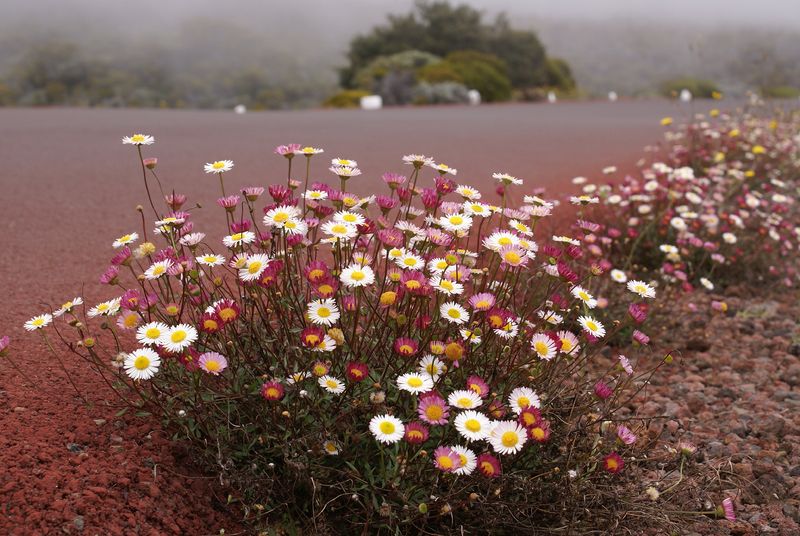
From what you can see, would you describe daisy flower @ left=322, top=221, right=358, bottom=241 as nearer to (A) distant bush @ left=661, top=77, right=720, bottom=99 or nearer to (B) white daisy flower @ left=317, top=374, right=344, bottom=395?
(B) white daisy flower @ left=317, top=374, right=344, bottom=395

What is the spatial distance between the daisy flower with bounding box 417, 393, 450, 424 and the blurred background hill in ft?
25.0

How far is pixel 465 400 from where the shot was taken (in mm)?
2051

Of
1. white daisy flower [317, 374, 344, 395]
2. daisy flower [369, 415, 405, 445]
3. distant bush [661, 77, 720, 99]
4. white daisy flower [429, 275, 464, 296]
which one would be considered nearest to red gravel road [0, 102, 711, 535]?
white daisy flower [317, 374, 344, 395]

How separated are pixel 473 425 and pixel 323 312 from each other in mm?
545

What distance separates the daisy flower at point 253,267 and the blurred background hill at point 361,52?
7.54 m

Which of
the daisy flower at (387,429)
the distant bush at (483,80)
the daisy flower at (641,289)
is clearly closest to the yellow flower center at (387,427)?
the daisy flower at (387,429)

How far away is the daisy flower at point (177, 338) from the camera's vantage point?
1.98m

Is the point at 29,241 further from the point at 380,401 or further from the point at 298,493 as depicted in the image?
the point at 380,401

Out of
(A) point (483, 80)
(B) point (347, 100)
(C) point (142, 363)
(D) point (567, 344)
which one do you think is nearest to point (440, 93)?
(B) point (347, 100)

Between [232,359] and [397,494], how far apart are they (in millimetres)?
710

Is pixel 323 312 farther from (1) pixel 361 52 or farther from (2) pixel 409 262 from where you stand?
(1) pixel 361 52

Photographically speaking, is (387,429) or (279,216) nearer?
(387,429)

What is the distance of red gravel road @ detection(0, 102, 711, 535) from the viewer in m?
2.04

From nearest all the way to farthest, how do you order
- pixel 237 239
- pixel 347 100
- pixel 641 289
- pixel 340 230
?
1. pixel 340 230
2. pixel 237 239
3. pixel 641 289
4. pixel 347 100
